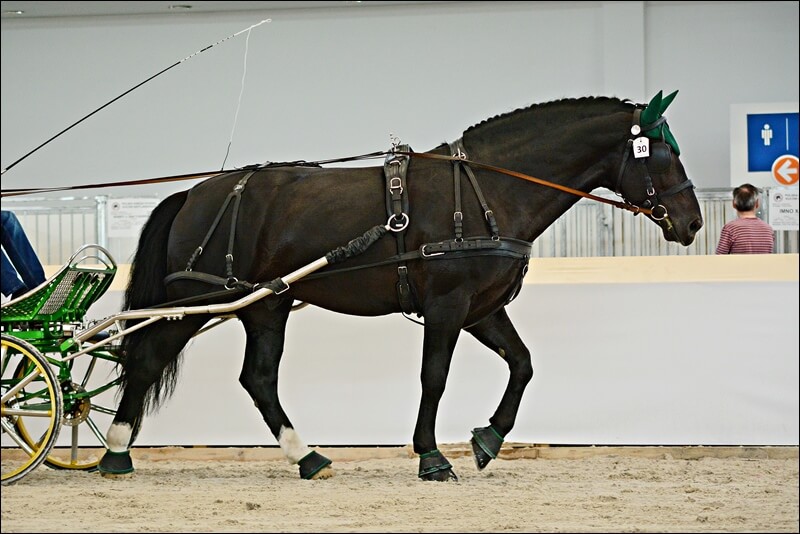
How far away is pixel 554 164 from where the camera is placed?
4191 mm

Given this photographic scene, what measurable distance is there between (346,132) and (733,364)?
221 inches

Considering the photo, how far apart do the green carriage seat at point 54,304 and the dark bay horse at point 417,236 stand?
0.21 metres

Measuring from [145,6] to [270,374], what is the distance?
650cm

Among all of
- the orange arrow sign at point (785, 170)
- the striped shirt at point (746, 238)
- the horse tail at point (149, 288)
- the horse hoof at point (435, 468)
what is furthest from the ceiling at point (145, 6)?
the horse hoof at point (435, 468)

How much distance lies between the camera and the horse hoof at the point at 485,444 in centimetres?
433

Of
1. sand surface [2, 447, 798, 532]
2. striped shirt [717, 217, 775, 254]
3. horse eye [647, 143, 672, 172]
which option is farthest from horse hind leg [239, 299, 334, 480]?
striped shirt [717, 217, 775, 254]

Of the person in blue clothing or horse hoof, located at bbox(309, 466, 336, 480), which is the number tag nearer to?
horse hoof, located at bbox(309, 466, 336, 480)

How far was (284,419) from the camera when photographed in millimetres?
4539

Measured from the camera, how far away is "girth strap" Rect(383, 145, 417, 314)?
162 inches

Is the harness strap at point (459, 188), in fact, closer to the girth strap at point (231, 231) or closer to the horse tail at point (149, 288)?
the girth strap at point (231, 231)

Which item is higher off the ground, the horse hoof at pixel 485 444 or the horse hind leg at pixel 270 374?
the horse hind leg at pixel 270 374

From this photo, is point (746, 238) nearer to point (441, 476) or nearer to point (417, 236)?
point (417, 236)

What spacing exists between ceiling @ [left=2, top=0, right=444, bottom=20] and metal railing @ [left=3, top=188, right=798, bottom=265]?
332 cm

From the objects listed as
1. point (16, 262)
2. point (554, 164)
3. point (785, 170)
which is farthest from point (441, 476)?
point (785, 170)
